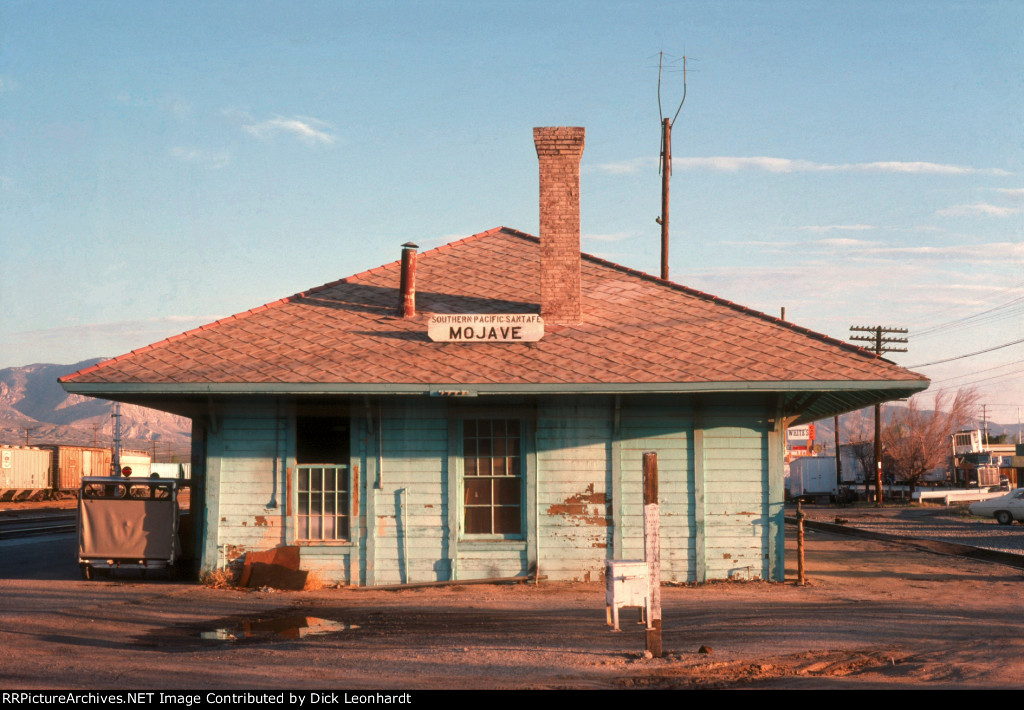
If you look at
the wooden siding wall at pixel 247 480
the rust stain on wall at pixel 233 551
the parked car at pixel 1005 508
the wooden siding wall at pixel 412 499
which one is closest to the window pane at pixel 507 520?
the wooden siding wall at pixel 412 499

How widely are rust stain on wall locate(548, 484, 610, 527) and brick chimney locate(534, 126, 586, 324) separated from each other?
318 cm

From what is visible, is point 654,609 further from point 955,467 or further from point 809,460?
point 955,467

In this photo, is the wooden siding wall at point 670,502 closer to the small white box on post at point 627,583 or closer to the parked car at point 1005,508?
the small white box on post at point 627,583

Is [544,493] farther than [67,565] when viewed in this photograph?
No

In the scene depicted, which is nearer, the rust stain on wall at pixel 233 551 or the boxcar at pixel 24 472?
→ the rust stain on wall at pixel 233 551

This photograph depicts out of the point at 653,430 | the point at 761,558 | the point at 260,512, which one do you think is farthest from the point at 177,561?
the point at 761,558

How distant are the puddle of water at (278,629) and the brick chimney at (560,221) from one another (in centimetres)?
695

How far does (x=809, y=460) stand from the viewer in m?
62.9

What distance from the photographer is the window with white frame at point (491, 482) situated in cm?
1516

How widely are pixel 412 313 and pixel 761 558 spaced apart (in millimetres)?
7328

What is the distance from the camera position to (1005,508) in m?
36.6

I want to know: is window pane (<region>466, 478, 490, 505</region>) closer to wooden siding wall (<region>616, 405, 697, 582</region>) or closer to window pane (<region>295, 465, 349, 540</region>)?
window pane (<region>295, 465, 349, 540</region>)
